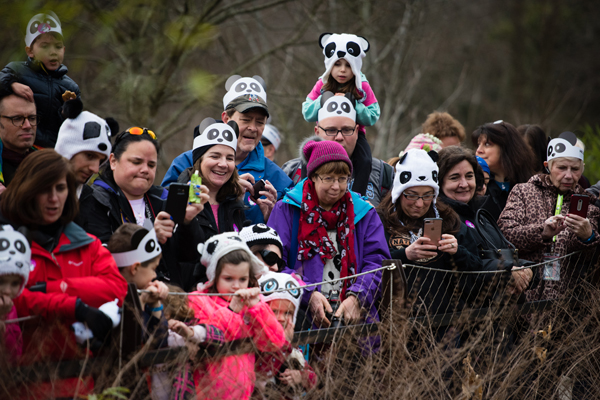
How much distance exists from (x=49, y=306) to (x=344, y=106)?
2980mm

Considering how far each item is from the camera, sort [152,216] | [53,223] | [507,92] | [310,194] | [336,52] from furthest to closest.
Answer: [507,92], [336,52], [310,194], [152,216], [53,223]

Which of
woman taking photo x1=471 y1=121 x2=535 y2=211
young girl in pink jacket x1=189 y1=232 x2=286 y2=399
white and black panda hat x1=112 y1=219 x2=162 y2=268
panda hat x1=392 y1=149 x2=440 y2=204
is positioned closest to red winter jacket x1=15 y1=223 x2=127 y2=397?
white and black panda hat x1=112 y1=219 x2=162 y2=268

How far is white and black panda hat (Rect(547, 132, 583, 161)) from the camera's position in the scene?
17.7ft

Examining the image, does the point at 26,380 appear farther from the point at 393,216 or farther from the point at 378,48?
the point at 378,48

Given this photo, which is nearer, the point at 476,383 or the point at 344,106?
the point at 476,383

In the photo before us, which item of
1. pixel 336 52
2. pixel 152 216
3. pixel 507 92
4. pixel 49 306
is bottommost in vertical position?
pixel 49 306

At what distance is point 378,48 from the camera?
17.1 m

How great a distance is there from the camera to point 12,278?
2600 mm

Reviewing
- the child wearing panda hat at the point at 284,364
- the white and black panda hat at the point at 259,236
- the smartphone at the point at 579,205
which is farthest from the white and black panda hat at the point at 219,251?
the smartphone at the point at 579,205

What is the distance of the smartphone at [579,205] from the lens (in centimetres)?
487

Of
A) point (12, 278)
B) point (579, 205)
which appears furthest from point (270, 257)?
point (579, 205)

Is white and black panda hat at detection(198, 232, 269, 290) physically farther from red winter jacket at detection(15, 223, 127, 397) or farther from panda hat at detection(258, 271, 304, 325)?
red winter jacket at detection(15, 223, 127, 397)

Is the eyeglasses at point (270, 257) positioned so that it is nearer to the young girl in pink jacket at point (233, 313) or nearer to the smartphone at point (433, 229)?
the young girl in pink jacket at point (233, 313)

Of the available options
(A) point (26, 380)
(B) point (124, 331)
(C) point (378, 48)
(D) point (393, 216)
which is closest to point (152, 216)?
(B) point (124, 331)
